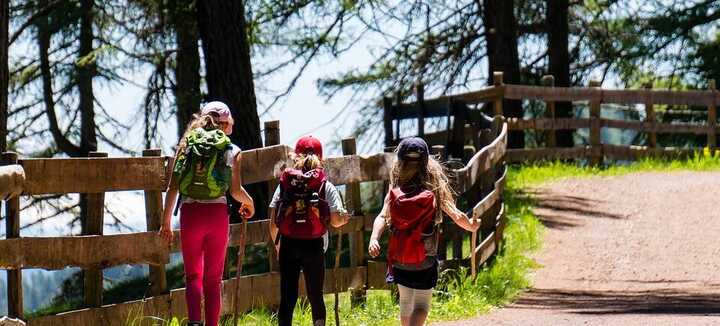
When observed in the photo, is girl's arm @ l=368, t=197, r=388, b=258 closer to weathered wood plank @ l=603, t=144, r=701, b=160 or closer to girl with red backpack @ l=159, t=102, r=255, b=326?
girl with red backpack @ l=159, t=102, r=255, b=326

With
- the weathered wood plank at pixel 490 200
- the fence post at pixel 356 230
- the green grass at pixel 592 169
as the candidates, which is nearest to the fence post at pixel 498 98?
the green grass at pixel 592 169

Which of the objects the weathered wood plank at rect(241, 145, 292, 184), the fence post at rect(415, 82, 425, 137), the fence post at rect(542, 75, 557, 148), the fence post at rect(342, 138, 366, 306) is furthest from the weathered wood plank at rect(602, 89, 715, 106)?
the weathered wood plank at rect(241, 145, 292, 184)

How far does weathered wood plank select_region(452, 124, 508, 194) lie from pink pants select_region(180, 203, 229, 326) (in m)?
3.45

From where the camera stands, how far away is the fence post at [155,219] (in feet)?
29.6

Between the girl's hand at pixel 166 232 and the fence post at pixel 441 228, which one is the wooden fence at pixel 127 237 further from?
the girl's hand at pixel 166 232

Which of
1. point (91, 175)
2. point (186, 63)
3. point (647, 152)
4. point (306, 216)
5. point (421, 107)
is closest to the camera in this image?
point (306, 216)

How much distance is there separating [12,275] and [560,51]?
1761 centimetres

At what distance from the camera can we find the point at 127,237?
345 inches

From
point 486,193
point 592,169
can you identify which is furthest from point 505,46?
point 486,193

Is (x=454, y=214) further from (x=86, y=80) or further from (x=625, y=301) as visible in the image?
(x=86, y=80)

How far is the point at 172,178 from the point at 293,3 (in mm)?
12468

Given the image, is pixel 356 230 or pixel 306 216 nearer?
pixel 306 216

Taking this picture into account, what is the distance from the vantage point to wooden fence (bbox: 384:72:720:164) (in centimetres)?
1862

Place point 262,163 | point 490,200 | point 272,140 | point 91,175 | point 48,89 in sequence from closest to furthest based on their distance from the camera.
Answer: point 91,175, point 262,163, point 272,140, point 490,200, point 48,89
